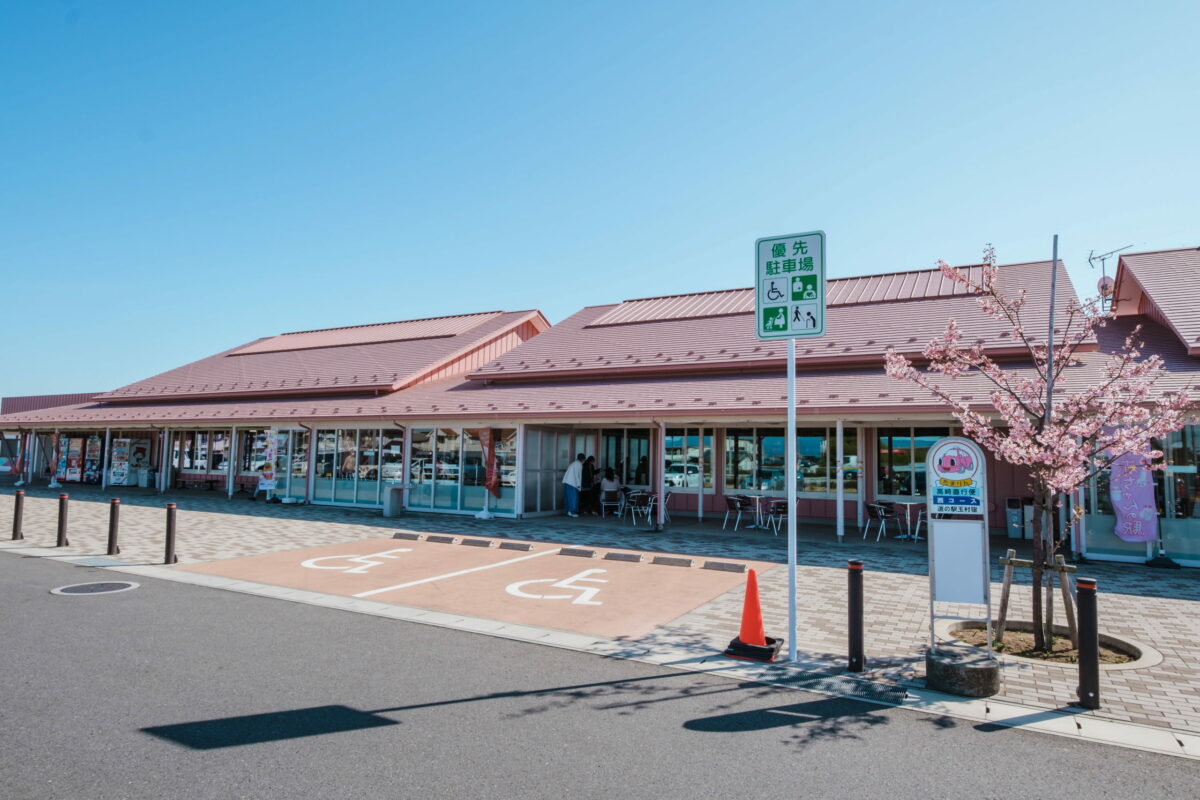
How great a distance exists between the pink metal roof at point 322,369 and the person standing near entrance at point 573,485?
6.90 metres

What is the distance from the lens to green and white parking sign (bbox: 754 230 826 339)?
21.1 ft

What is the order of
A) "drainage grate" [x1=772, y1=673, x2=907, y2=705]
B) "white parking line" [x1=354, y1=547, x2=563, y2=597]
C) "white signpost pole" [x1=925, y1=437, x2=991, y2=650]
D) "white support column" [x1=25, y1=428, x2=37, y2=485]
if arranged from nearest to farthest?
1. "drainage grate" [x1=772, y1=673, x2=907, y2=705]
2. "white signpost pole" [x1=925, y1=437, x2=991, y2=650]
3. "white parking line" [x1=354, y1=547, x2=563, y2=597]
4. "white support column" [x1=25, y1=428, x2=37, y2=485]

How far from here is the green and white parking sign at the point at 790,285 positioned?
6.42 meters

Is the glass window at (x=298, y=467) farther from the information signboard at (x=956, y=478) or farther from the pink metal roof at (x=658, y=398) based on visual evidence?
the information signboard at (x=956, y=478)

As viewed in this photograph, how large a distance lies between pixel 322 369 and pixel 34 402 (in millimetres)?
20871

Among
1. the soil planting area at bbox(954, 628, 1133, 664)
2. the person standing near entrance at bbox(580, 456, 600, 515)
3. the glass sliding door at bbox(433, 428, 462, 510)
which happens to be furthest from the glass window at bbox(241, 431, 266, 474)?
the soil planting area at bbox(954, 628, 1133, 664)

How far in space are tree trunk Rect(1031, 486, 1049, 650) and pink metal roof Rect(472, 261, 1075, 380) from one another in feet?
30.5

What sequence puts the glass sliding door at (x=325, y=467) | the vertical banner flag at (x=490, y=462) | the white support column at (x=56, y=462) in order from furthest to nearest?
the white support column at (x=56, y=462) < the glass sliding door at (x=325, y=467) < the vertical banner flag at (x=490, y=462)

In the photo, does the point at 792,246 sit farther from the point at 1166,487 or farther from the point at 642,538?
the point at 1166,487

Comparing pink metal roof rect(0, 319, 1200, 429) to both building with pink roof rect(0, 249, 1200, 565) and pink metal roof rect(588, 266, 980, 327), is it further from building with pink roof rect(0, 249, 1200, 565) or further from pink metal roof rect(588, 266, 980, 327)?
pink metal roof rect(588, 266, 980, 327)

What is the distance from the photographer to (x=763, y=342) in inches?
736

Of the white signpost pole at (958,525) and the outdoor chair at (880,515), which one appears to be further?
the outdoor chair at (880,515)

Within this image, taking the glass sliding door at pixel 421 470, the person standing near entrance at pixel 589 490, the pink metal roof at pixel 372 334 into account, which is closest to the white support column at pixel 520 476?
the person standing near entrance at pixel 589 490

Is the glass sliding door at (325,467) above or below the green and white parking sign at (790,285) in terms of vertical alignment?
below
